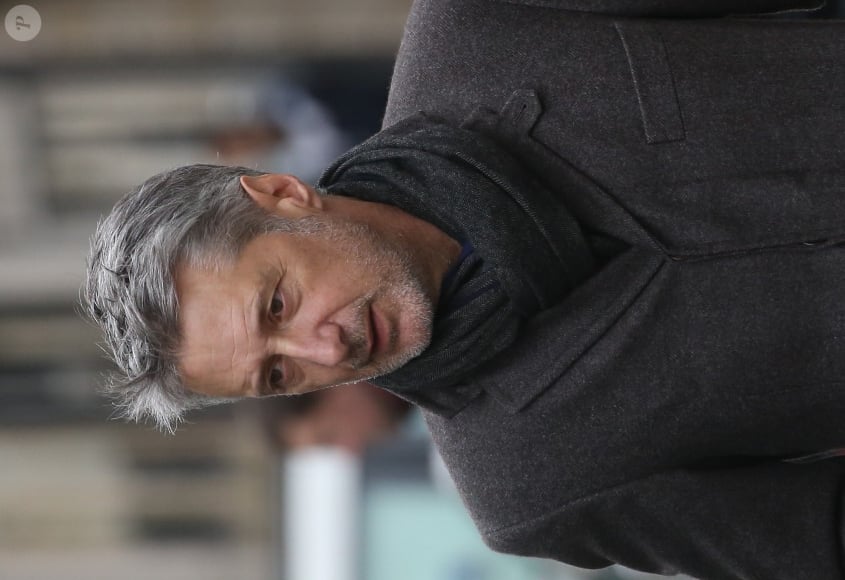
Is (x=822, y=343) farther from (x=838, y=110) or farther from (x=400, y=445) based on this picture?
(x=400, y=445)

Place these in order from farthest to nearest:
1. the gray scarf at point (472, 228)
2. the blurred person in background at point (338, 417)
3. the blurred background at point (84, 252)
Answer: the blurred background at point (84, 252) → the blurred person in background at point (338, 417) → the gray scarf at point (472, 228)

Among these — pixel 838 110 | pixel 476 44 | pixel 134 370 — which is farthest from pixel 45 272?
pixel 838 110

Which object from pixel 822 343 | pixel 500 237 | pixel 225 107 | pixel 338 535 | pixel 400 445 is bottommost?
pixel 338 535

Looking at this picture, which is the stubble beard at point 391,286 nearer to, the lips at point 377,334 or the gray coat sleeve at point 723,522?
the lips at point 377,334

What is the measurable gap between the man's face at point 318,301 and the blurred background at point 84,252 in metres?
2.76

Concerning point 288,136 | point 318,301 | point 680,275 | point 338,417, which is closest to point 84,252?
point 288,136

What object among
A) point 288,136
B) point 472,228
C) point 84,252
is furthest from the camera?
point 84,252

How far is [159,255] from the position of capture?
52.7 inches

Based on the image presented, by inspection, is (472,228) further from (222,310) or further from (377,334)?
(222,310)

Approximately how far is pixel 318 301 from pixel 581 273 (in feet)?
1.16

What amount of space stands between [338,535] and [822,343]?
2.75 metres

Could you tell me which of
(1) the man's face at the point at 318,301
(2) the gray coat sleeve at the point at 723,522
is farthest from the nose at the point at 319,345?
(2) the gray coat sleeve at the point at 723,522

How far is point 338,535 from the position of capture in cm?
376

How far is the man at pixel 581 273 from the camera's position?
4.20ft
